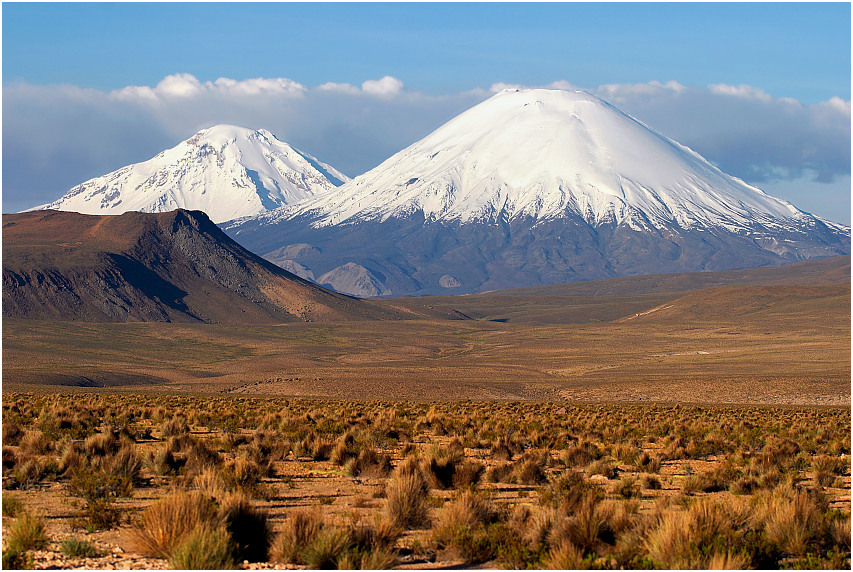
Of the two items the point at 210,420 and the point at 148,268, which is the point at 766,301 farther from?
the point at 210,420

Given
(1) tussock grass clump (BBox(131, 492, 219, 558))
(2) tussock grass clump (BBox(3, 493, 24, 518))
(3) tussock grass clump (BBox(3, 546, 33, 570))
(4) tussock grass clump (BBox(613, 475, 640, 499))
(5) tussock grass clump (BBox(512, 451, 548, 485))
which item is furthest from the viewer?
(5) tussock grass clump (BBox(512, 451, 548, 485))

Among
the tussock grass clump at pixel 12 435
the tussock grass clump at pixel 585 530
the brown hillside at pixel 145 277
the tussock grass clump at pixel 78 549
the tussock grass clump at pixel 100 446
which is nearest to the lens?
Answer: the tussock grass clump at pixel 78 549

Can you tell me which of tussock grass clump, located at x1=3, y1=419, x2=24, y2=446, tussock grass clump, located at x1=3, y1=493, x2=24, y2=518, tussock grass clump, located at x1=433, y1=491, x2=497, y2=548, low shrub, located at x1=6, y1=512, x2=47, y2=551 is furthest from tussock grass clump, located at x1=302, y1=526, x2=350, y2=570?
tussock grass clump, located at x1=3, y1=419, x2=24, y2=446

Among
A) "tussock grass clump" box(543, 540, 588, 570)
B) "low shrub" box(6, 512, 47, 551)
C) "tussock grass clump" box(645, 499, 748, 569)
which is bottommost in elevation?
"tussock grass clump" box(543, 540, 588, 570)

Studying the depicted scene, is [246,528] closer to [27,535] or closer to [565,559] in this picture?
[27,535]

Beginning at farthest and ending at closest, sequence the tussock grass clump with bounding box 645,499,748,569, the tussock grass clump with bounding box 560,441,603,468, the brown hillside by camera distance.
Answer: the brown hillside
the tussock grass clump with bounding box 560,441,603,468
the tussock grass clump with bounding box 645,499,748,569

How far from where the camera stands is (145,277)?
5394 inches

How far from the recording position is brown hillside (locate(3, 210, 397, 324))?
123312 millimetres

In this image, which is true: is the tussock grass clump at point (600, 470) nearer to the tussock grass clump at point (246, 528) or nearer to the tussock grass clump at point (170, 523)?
the tussock grass clump at point (246, 528)

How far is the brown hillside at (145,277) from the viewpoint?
123312 millimetres

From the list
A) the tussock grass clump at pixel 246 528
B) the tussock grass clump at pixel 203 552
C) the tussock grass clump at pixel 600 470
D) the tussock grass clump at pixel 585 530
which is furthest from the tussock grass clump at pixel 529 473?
the tussock grass clump at pixel 203 552

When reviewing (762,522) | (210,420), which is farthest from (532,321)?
(762,522)

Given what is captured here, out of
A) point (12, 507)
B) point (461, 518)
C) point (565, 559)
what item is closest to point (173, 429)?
point (12, 507)

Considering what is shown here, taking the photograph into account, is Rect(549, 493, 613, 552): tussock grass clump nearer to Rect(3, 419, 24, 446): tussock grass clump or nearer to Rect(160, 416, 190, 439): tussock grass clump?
Rect(3, 419, 24, 446): tussock grass clump
